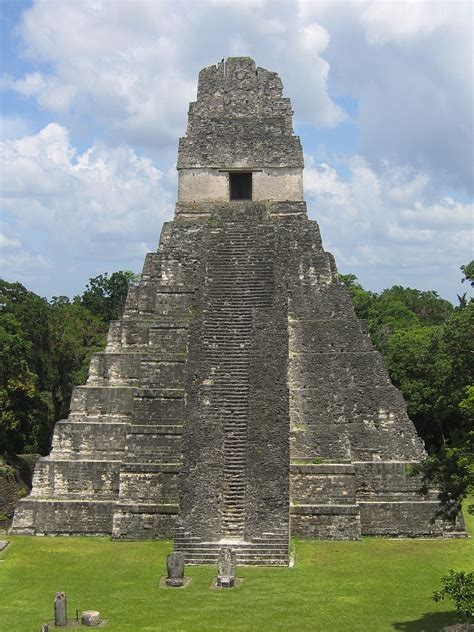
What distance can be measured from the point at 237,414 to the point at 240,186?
31.0ft

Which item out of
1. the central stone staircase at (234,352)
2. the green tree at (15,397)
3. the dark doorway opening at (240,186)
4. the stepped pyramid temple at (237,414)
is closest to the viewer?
the central stone staircase at (234,352)

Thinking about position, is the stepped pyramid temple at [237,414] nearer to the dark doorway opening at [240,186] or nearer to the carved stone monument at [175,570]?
the dark doorway opening at [240,186]

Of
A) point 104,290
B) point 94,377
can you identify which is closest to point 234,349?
point 94,377

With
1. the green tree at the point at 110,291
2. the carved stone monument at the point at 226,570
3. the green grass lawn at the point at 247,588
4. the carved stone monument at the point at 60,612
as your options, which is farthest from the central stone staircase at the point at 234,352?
the green tree at the point at 110,291

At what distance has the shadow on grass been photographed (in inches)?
474

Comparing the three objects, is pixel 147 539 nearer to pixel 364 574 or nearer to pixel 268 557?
pixel 268 557

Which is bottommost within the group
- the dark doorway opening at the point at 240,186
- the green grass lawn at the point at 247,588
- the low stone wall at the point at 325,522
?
the green grass lawn at the point at 247,588

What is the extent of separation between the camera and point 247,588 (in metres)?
14.3

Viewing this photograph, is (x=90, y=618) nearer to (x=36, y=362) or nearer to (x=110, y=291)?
(x=36, y=362)

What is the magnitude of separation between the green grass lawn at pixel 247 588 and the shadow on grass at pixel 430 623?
0.05 feet

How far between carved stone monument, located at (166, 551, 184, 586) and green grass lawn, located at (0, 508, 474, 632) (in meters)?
0.21

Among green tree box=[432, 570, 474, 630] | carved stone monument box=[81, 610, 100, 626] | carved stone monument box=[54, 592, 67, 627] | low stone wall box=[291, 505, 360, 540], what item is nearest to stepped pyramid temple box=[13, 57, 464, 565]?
low stone wall box=[291, 505, 360, 540]

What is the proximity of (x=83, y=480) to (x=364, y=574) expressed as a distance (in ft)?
22.7

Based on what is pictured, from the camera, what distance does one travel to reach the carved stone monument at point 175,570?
568 inches
